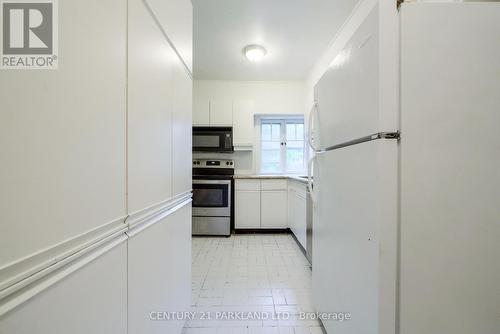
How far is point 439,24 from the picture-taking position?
2.62 feet

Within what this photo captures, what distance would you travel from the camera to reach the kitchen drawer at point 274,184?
11.4ft

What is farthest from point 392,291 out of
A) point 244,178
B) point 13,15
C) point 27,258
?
point 244,178

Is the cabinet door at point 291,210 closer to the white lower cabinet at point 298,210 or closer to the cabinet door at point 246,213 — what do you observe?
the white lower cabinet at point 298,210

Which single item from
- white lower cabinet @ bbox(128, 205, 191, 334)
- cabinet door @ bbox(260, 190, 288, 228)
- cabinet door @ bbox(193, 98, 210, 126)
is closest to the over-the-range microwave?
cabinet door @ bbox(193, 98, 210, 126)

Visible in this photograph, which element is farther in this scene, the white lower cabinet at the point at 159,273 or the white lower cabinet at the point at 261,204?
the white lower cabinet at the point at 261,204

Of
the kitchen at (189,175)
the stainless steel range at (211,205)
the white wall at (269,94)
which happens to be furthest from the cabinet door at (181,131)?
the white wall at (269,94)

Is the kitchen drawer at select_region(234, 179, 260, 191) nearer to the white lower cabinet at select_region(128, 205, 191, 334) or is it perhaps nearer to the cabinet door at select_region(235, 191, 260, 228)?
the cabinet door at select_region(235, 191, 260, 228)

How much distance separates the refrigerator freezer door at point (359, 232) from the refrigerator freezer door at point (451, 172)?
0.06 meters

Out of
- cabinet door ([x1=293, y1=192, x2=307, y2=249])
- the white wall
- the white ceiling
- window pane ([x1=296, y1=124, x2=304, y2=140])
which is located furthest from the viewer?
window pane ([x1=296, y1=124, x2=304, y2=140])

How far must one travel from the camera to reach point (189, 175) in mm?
1497

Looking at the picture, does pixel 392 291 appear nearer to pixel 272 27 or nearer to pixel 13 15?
pixel 13 15

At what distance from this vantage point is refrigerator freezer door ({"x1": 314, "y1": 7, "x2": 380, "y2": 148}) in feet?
2.72

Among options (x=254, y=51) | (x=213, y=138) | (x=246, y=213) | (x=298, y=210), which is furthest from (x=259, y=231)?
(x=254, y=51)

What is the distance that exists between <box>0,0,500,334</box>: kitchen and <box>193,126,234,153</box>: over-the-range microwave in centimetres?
215
